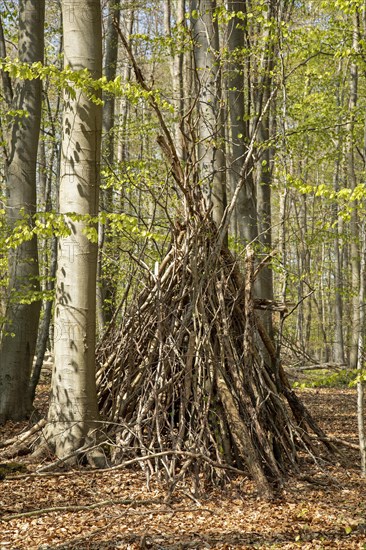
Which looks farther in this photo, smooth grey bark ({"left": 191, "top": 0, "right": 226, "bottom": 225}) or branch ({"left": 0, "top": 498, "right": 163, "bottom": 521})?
smooth grey bark ({"left": 191, "top": 0, "right": 226, "bottom": 225})

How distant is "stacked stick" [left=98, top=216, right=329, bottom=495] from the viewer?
554cm

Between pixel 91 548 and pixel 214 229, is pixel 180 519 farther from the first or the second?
pixel 214 229

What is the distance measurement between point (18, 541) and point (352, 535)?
2.26m

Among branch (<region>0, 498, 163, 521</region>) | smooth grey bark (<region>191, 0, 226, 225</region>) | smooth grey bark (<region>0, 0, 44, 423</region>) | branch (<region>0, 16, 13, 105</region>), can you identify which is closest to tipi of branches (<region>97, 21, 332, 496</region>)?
branch (<region>0, 498, 163, 521</region>)

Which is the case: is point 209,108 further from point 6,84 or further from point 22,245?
point 6,84

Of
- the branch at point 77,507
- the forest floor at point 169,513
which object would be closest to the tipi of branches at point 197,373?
the forest floor at point 169,513

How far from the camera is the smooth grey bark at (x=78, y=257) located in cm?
572

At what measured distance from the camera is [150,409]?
A: 5914 millimetres

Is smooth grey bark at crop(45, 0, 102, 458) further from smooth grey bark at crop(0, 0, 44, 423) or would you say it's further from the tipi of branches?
smooth grey bark at crop(0, 0, 44, 423)

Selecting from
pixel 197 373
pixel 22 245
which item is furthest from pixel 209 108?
pixel 197 373

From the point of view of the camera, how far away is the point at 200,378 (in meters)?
5.82

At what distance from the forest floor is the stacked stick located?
8.7 inches

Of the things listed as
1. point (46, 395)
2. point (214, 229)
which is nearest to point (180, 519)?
point (214, 229)

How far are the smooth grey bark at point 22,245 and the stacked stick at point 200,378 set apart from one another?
7.45 ft
